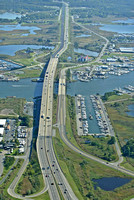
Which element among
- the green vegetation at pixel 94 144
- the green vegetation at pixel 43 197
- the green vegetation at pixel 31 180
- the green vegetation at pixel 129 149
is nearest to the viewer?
the green vegetation at pixel 43 197

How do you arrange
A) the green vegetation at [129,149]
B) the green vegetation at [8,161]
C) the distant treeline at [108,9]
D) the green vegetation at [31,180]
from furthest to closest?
the distant treeline at [108,9] < the green vegetation at [129,149] < the green vegetation at [8,161] < the green vegetation at [31,180]

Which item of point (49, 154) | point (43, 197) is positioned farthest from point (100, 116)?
point (43, 197)

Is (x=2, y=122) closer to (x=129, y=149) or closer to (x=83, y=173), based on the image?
(x=83, y=173)

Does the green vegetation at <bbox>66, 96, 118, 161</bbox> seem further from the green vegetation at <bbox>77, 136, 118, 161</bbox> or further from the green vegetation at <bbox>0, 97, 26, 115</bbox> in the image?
the green vegetation at <bbox>0, 97, 26, 115</bbox>

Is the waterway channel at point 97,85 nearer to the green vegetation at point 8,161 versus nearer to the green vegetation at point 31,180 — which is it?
the green vegetation at point 8,161

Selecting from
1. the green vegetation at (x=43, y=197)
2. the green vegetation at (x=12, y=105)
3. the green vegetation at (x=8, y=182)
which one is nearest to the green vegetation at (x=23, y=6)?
the green vegetation at (x=12, y=105)

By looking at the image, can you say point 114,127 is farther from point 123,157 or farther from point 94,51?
point 94,51

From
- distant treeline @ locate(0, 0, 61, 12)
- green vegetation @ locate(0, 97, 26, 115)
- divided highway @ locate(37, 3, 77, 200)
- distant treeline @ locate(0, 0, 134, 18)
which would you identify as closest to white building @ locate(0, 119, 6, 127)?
green vegetation @ locate(0, 97, 26, 115)

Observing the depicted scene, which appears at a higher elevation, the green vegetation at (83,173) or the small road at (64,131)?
the small road at (64,131)
